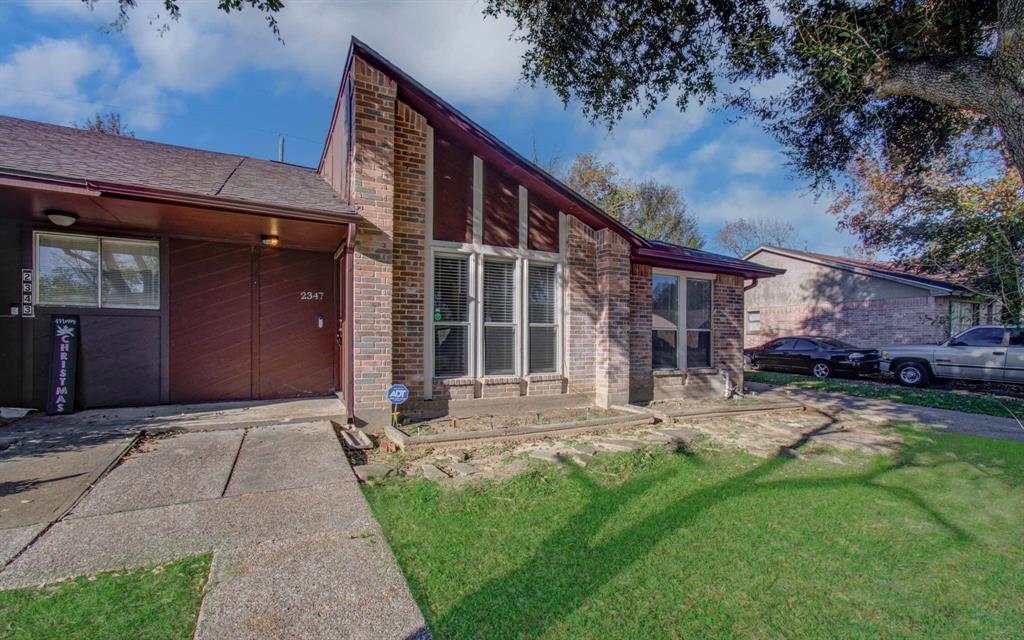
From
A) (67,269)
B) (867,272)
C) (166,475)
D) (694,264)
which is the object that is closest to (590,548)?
(166,475)

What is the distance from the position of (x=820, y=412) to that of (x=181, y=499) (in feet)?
32.1

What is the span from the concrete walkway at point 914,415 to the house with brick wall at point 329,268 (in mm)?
4387

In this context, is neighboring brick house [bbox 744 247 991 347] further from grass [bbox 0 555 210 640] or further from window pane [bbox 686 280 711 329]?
grass [bbox 0 555 210 640]

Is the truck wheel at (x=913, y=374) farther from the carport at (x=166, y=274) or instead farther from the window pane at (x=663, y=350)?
the carport at (x=166, y=274)

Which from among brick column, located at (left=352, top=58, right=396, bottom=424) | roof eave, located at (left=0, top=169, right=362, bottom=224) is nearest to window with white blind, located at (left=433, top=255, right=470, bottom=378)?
brick column, located at (left=352, top=58, right=396, bottom=424)

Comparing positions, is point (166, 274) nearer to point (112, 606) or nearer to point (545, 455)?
point (112, 606)

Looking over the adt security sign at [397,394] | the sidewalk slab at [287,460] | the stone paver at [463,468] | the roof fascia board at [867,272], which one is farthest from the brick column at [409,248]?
the roof fascia board at [867,272]

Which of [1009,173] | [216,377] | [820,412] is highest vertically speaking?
[1009,173]

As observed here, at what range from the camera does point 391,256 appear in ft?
20.3

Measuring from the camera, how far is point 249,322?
7008mm

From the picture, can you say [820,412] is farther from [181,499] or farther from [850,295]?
[850,295]

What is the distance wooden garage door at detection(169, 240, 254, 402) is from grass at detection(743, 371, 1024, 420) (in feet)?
42.8

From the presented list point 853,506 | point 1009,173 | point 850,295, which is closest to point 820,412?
point 853,506

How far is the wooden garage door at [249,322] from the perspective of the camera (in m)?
6.66
